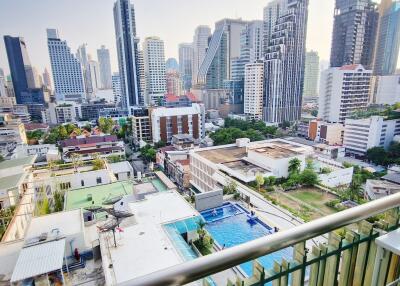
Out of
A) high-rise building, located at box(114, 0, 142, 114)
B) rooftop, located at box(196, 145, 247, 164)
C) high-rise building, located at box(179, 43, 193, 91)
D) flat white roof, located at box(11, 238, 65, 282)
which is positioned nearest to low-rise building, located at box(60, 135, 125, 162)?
rooftop, located at box(196, 145, 247, 164)

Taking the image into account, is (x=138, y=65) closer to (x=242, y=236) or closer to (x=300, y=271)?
(x=242, y=236)

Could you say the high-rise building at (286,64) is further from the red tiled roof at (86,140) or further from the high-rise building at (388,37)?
the red tiled roof at (86,140)

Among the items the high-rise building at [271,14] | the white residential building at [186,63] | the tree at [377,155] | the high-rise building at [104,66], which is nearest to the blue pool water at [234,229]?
the tree at [377,155]

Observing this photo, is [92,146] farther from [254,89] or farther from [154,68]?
[154,68]

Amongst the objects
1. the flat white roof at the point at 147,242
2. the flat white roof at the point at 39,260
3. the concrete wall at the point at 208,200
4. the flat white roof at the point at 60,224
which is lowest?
the concrete wall at the point at 208,200

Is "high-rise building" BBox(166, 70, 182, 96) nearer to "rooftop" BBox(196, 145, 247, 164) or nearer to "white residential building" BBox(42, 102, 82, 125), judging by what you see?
"white residential building" BBox(42, 102, 82, 125)

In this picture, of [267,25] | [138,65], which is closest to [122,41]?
[138,65]

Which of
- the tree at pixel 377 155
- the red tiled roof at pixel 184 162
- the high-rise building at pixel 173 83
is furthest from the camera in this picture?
the high-rise building at pixel 173 83
